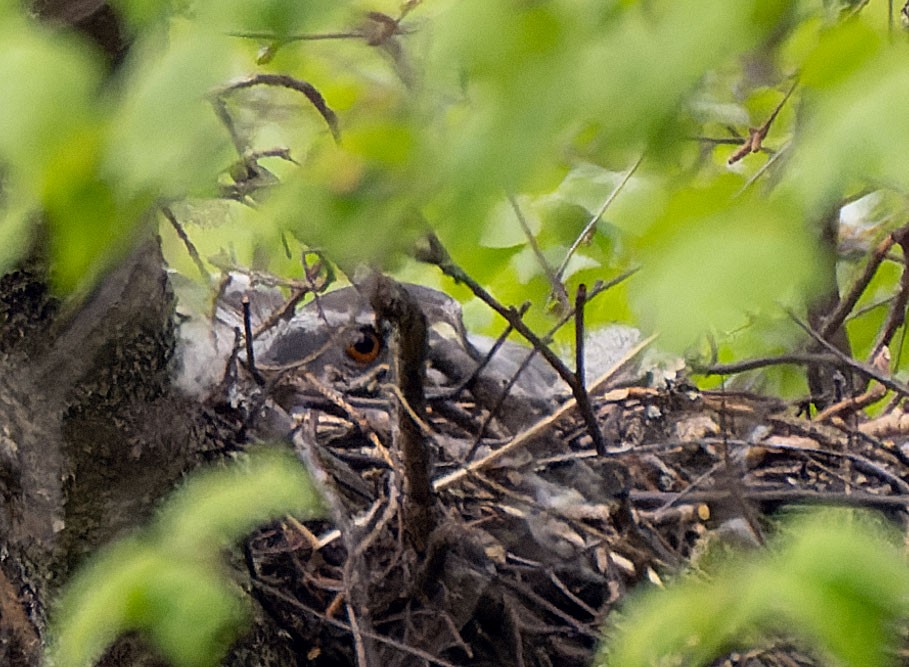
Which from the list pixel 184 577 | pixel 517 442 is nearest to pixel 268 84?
pixel 184 577

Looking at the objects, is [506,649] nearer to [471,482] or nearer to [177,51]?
[471,482]

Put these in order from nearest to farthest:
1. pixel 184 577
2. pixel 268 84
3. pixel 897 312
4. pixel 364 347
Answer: pixel 184 577 → pixel 268 84 → pixel 897 312 → pixel 364 347

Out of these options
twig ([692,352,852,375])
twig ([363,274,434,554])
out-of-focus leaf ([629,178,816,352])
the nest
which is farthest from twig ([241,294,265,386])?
out-of-focus leaf ([629,178,816,352])

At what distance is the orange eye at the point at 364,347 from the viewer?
52.6 inches

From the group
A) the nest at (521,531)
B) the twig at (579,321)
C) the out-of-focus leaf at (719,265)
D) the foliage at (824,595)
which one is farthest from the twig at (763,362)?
the out-of-focus leaf at (719,265)

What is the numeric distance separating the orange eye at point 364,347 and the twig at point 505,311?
0.55 meters

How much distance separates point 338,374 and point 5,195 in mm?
643

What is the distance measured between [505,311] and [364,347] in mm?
712

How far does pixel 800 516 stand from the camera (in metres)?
0.86

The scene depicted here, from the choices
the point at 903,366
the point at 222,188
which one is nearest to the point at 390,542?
the point at 222,188

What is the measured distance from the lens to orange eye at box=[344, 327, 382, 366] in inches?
52.6

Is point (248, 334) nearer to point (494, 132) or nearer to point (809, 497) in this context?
point (809, 497)

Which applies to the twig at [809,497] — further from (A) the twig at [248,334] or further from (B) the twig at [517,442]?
(A) the twig at [248,334]

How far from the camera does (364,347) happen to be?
1.34 meters
